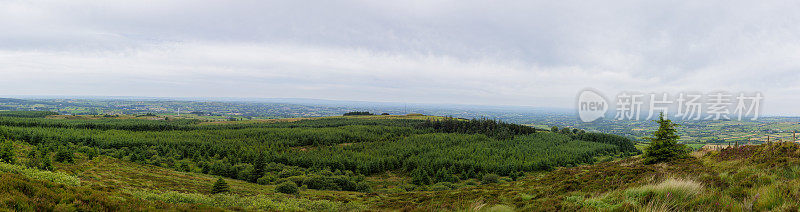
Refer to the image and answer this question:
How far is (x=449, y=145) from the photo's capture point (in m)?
94.0

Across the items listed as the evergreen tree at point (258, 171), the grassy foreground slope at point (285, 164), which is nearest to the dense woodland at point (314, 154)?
the evergreen tree at point (258, 171)

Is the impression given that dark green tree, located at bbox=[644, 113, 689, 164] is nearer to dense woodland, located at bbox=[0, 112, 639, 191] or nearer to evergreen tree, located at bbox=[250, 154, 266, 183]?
dense woodland, located at bbox=[0, 112, 639, 191]

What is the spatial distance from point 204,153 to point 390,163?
48.2 meters

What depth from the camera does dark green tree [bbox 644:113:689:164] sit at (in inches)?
938

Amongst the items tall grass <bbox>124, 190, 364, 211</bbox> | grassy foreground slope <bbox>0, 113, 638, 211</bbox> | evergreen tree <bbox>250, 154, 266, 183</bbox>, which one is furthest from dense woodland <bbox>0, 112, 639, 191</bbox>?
tall grass <bbox>124, 190, 364, 211</bbox>

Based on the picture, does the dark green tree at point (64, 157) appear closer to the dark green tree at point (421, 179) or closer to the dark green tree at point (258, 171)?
the dark green tree at point (258, 171)

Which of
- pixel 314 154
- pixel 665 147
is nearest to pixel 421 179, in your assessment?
pixel 314 154

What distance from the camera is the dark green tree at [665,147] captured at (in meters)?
23.8

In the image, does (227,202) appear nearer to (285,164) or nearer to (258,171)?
(258,171)

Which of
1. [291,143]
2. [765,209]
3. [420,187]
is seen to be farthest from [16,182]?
[291,143]

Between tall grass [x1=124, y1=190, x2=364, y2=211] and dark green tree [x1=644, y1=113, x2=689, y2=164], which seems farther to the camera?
dark green tree [x1=644, y1=113, x2=689, y2=164]

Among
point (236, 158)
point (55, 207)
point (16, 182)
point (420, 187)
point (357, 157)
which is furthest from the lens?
point (357, 157)

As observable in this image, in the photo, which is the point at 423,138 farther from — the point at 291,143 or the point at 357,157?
the point at 291,143

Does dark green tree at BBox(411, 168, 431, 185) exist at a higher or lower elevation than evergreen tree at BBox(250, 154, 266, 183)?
lower
